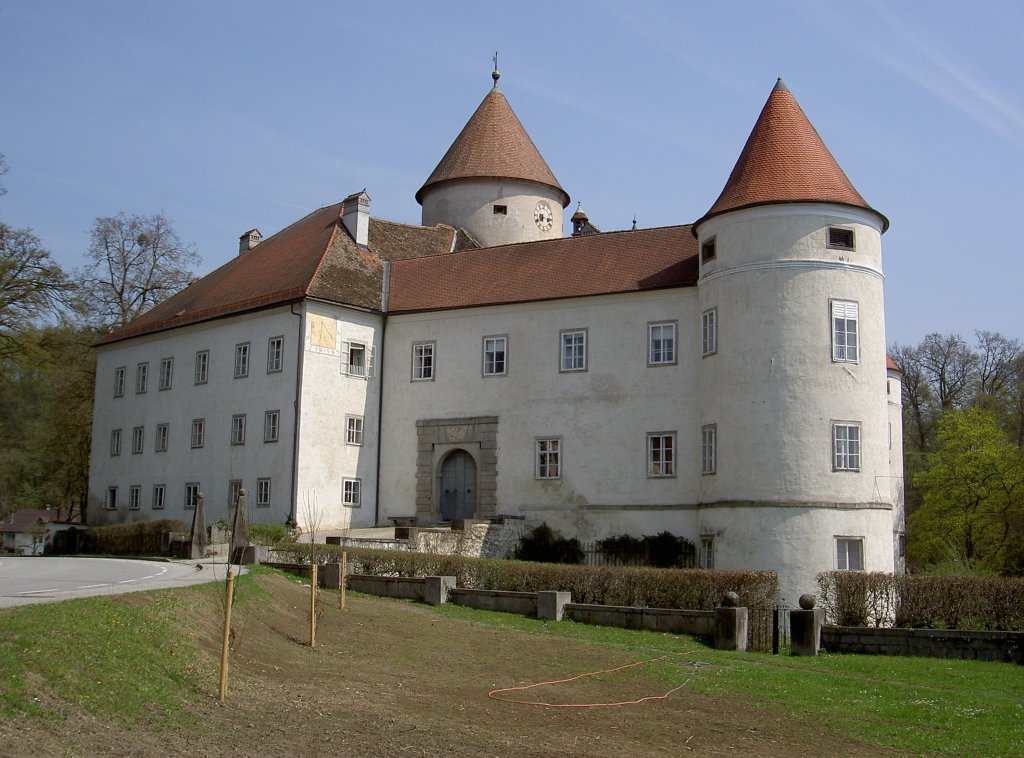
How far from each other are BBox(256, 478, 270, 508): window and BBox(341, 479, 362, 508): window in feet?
7.64

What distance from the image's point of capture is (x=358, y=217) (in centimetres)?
4047

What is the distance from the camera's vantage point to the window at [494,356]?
1417 inches

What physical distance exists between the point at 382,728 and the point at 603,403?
23.2 meters

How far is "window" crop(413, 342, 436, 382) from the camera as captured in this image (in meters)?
37.4

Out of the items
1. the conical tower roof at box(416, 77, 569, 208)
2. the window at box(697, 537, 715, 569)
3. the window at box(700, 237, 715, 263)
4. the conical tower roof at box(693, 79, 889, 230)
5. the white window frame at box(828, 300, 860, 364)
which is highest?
the conical tower roof at box(416, 77, 569, 208)

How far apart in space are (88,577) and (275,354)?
16067 millimetres

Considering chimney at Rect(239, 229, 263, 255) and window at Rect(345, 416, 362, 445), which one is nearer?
window at Rect(345, 416, 362, 445)

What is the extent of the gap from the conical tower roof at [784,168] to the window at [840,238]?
2.33ft

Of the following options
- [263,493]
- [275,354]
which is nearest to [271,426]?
[263,493]

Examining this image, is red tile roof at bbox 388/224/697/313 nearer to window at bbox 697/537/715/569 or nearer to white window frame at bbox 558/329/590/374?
white window frame at bbox 558/329/590/374

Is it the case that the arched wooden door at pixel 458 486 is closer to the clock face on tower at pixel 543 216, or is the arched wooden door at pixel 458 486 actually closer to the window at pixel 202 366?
the window at pixel 202 366

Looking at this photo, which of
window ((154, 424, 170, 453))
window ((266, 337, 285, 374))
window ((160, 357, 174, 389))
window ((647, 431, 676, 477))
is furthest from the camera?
window ((160, 357, 174, 389))

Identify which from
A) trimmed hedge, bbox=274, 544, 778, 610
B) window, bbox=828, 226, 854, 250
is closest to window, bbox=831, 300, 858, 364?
window, bbox=828, 226, 854, 250

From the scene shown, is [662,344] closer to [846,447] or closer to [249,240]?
[846,447]
